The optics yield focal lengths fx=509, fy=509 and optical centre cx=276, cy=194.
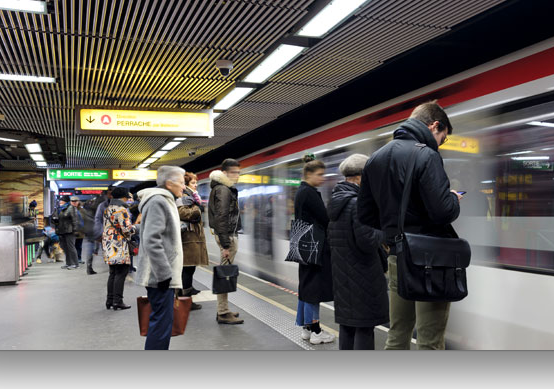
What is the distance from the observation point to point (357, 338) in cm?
329

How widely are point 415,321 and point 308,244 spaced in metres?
1.49

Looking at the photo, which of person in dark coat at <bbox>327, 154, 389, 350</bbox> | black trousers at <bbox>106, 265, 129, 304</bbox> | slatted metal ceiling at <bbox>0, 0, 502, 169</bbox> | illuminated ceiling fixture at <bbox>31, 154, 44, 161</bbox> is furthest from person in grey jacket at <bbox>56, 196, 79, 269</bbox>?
person in dark coat at <bbox>327, 154, 389, 350</bbox>

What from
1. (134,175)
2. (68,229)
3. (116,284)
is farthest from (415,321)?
(134,175)

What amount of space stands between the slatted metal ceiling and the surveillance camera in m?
0.07

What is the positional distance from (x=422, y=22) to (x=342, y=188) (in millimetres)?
1954

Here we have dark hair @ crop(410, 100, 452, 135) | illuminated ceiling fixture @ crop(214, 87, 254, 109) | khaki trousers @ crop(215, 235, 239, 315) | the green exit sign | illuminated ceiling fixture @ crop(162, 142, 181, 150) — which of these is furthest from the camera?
the green exit sign

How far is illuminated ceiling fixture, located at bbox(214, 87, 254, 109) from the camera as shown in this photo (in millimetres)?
6762

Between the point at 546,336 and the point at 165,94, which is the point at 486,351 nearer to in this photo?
the point at 546,336

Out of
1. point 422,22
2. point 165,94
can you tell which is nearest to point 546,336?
point 422,22

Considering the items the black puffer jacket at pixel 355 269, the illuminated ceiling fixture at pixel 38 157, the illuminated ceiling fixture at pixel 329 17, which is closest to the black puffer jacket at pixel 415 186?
the black puffer jacket at pixel 355 269

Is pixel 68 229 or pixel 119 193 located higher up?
pixel 119 193

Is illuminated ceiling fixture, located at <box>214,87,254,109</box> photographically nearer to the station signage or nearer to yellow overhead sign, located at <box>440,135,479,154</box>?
the station signage

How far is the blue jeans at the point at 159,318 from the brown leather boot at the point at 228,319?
1.64 metres

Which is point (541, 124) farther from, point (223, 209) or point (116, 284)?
point (116, 284)
